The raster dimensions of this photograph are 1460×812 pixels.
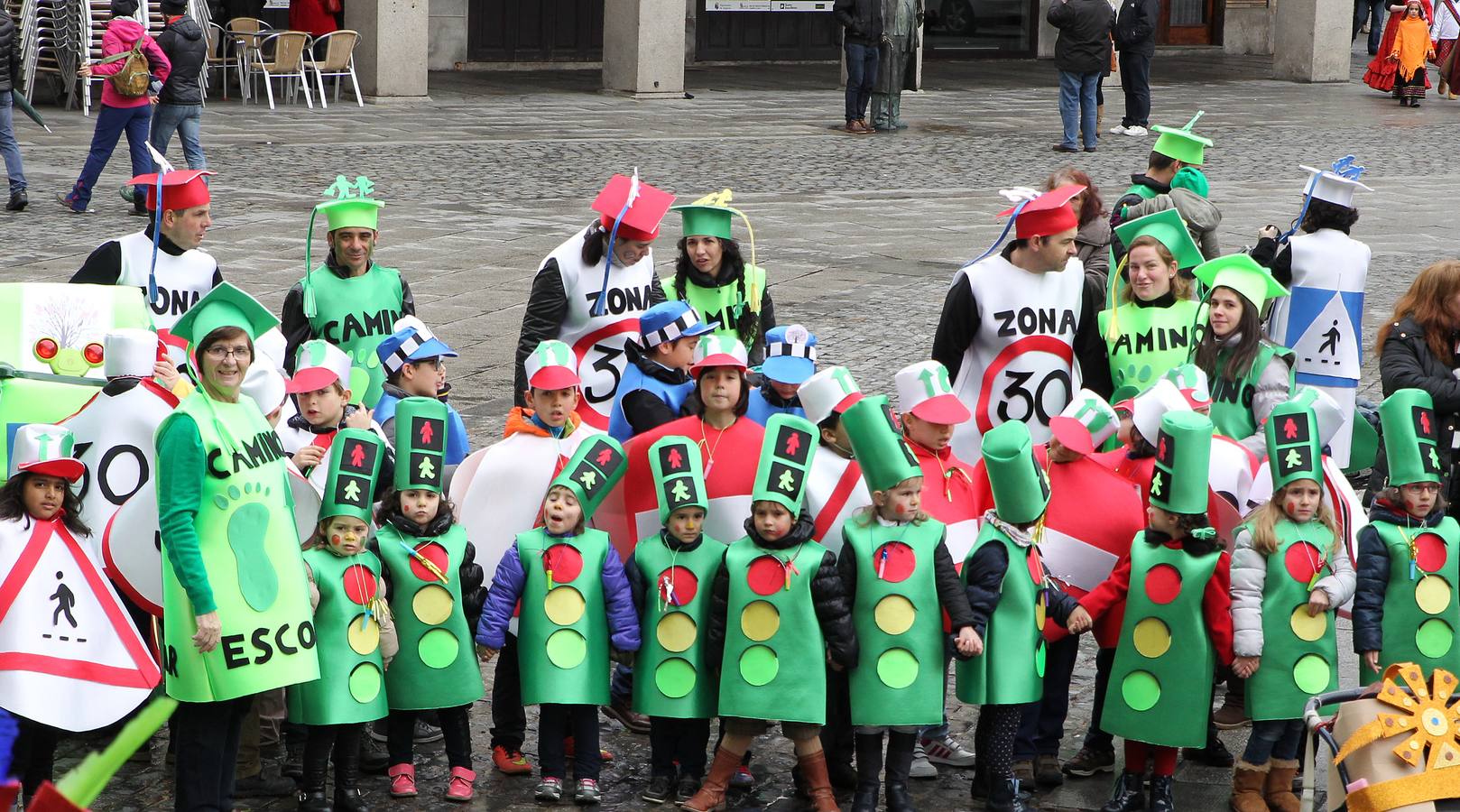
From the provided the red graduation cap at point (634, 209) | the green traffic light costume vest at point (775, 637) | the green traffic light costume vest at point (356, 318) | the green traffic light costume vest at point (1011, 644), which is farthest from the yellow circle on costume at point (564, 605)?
the red graduation cap at point (634, 209)

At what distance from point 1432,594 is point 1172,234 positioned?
5.67ft

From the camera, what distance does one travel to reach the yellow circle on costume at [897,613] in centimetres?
516

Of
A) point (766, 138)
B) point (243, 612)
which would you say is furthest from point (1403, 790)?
point (766, 138)

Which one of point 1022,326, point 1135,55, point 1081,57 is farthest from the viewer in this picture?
point 1135,55

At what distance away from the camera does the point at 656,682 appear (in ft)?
17.4

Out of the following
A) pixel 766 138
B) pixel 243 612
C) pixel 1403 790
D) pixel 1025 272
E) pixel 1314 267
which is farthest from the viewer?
pixel 766 138

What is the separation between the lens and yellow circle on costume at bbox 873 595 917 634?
5.16 meters

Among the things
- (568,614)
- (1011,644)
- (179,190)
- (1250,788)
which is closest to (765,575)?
(568,614)

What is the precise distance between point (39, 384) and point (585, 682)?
73.8 inches

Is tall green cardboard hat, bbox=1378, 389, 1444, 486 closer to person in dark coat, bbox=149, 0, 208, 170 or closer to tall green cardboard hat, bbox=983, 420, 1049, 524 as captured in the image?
tall green cardboard hat, bbox=983, 420, 1049, 524

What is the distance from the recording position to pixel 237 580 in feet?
15.5

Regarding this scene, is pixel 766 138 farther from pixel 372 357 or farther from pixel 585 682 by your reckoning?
pixel 585 682

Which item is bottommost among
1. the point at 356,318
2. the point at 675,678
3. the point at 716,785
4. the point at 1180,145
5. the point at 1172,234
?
the point at 716,785

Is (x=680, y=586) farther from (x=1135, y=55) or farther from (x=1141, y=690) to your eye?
(x=1135, y=55)
